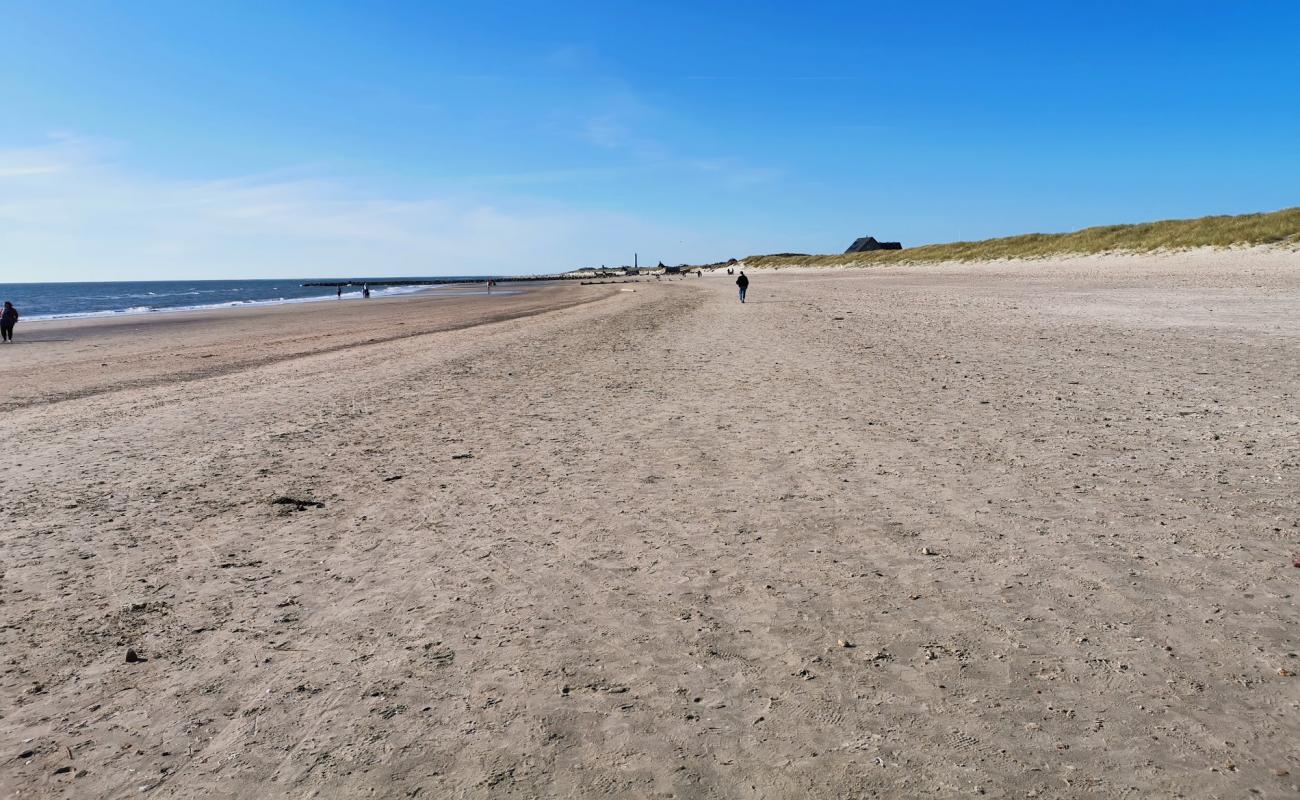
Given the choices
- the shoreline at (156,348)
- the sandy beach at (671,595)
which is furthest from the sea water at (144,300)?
the sandy beach at (671,595)

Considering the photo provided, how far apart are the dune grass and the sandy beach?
3654 cm

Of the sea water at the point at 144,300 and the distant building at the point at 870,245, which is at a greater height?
the distant building at the point at 870,245

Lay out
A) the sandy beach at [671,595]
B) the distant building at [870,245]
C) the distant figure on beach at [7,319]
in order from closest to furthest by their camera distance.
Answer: the sandy beach at [671,595] → the distant figure on beach at [7,319] → the distant building at [870,245]

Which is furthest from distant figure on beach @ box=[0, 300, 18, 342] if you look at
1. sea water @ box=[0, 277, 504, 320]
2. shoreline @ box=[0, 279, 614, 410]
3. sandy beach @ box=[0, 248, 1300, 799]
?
sea water @ box=[0, 277, 504, 320]

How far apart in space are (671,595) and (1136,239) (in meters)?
54.7

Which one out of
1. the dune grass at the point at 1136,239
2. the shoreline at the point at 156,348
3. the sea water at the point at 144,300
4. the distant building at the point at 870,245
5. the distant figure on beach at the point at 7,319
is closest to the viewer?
the shoreline at the point at 156,348

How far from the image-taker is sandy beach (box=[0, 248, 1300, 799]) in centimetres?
319

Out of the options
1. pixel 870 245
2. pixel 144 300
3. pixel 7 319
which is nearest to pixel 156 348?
pixel 7 319

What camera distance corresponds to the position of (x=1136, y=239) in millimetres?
48406

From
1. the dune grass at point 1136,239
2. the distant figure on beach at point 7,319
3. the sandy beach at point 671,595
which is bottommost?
the sandy beach at point 671,595

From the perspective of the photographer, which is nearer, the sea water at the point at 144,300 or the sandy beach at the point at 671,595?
the sandy beach at the point at 671,595

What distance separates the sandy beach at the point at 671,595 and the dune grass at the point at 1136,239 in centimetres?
3654

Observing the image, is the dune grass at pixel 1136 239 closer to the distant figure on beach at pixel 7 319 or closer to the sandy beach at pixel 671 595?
the sandy beach at pixel 671 595

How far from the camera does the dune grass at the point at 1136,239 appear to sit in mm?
39000
